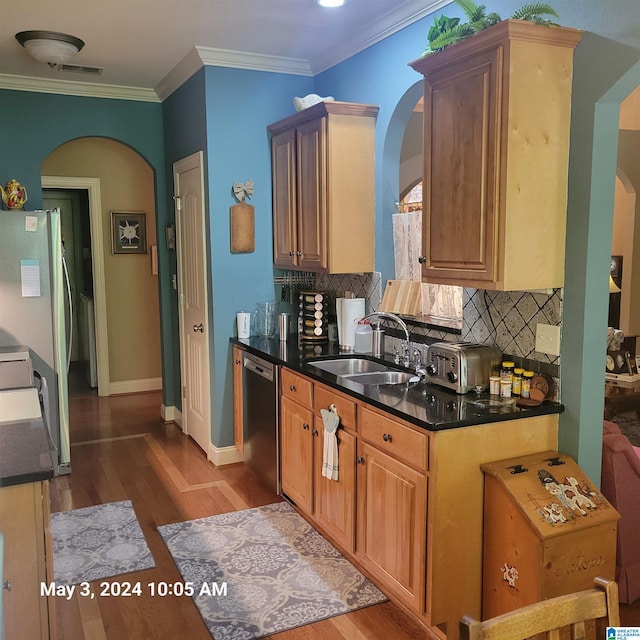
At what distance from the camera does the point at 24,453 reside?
6.29ft

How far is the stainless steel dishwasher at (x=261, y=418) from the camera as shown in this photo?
3783 mm

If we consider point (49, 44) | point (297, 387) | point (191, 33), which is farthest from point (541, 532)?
point (49, 44)

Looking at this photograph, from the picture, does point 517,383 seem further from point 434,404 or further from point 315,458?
point 315,458

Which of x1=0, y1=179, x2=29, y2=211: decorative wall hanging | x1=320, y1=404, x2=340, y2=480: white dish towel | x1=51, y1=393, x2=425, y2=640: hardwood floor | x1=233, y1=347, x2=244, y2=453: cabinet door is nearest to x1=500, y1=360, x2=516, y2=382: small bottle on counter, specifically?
x1=320, y1=404, x2=340, y2=480: white dish towel

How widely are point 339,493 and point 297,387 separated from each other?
0.64m

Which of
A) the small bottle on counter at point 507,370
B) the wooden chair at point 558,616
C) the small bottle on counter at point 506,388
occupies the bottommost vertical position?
the wooden chair at point 558,616

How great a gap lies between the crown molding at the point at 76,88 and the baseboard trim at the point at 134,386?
2.94 metres

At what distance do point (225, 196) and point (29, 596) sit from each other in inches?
116

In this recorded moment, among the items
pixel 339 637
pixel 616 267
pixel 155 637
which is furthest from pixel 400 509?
pixel 616 267

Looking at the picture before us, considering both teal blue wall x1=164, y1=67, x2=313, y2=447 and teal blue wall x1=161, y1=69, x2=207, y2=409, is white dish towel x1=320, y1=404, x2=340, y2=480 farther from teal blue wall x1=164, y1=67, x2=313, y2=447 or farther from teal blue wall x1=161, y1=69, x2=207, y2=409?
teal blue wall x1=161, y1=69, x2=207, y2=409

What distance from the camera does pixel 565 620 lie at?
1.20 meters

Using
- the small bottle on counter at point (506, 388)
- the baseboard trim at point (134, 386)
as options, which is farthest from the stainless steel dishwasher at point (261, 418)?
the baseboard trim at point (134, 386)

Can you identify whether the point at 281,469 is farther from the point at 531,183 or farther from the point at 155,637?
the point at 531,183

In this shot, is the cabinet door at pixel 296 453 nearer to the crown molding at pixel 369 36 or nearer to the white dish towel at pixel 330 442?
the white dish towel at pixel 330 442
